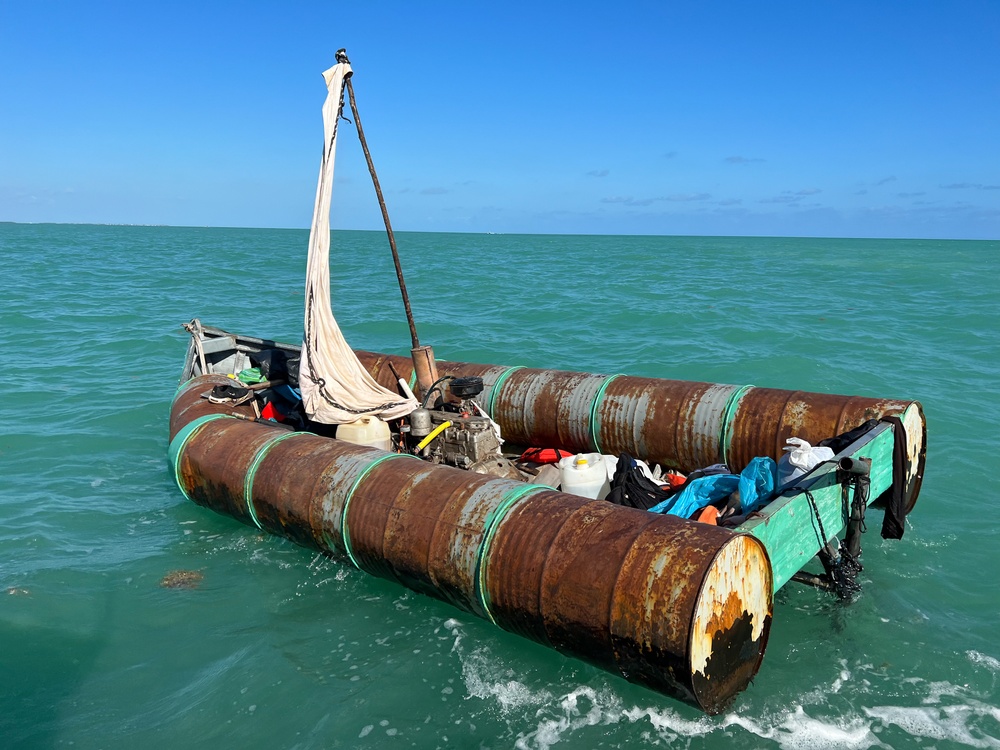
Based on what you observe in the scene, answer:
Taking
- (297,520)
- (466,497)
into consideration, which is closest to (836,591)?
(466,497)

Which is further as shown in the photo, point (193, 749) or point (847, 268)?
point (847, 268)

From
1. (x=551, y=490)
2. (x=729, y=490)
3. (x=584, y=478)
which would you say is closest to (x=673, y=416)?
(x=584, y=478)

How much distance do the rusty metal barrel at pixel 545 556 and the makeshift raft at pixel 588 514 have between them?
0.01m

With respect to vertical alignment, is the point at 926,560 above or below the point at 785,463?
below

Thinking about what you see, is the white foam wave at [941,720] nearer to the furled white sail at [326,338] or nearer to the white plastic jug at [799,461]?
the white plastic jug at [799,461]

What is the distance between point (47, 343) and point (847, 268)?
6329 cm

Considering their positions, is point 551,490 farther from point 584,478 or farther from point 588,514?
point 584,478

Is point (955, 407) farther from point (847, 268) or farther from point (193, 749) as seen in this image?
point (847, 268)

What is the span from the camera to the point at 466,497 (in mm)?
5621

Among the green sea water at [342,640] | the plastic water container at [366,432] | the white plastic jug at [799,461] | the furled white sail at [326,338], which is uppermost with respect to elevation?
the furled white sail at [326,338]

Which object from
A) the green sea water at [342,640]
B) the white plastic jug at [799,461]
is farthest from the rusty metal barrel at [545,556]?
the white plastic jug at [799,461]

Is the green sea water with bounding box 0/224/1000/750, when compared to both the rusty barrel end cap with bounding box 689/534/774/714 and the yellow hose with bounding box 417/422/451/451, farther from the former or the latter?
the yellow hose with bounding box 417/422/451/451

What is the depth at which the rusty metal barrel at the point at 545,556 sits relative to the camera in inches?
169

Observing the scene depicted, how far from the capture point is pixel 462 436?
7383 millimetres
